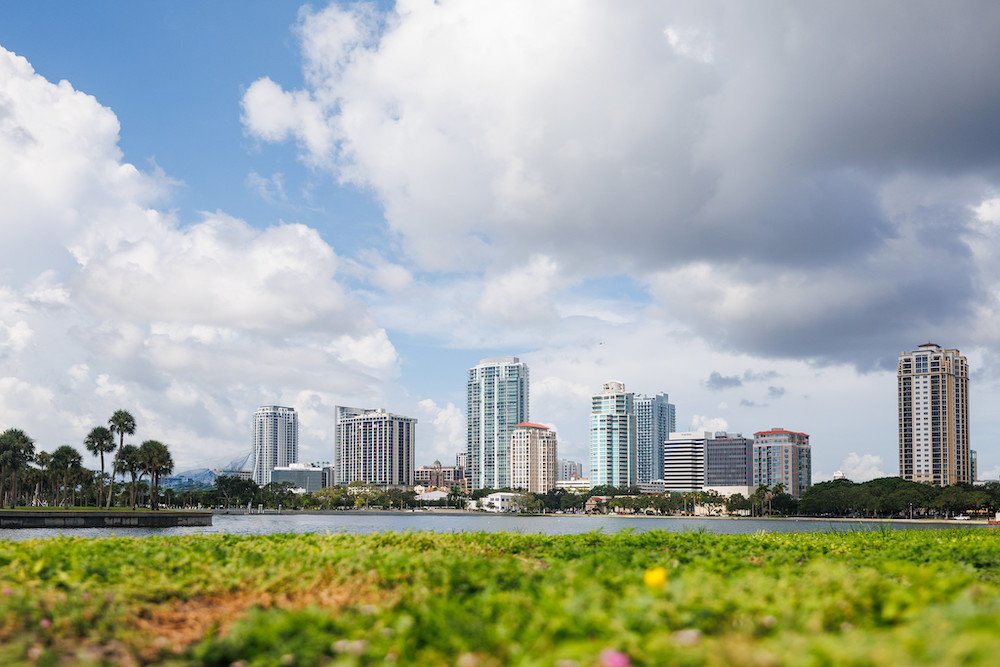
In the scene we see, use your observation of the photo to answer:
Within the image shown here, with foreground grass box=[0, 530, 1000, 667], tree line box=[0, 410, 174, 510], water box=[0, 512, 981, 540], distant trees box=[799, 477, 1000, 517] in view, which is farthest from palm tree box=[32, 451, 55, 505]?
distant trees box=[799, 477, 1000, 517]

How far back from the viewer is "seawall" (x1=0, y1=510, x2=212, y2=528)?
81.4m

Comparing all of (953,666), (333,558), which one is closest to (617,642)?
(953,666)

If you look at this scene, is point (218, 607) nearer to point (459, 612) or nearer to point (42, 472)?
point (459, 612)

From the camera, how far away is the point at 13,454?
10856 cm

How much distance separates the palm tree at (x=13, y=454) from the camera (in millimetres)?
108250

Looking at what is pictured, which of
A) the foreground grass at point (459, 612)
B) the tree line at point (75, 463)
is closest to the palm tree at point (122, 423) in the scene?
the tree line at point (75, 463)

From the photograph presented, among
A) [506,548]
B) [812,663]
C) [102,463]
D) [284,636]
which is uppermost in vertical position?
[812,663]

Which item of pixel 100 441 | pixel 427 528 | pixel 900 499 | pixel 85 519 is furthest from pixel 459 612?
pixel 900 499

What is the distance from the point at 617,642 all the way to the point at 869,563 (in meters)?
8.87

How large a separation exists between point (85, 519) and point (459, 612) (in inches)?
3776

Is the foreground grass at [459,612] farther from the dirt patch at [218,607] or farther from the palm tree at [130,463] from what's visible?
the palm tree at [130,463]

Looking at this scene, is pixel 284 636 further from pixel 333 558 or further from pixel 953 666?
pixel 953 666

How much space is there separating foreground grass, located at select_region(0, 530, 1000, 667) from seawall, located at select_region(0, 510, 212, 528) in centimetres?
8439

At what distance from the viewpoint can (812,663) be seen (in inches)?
177
